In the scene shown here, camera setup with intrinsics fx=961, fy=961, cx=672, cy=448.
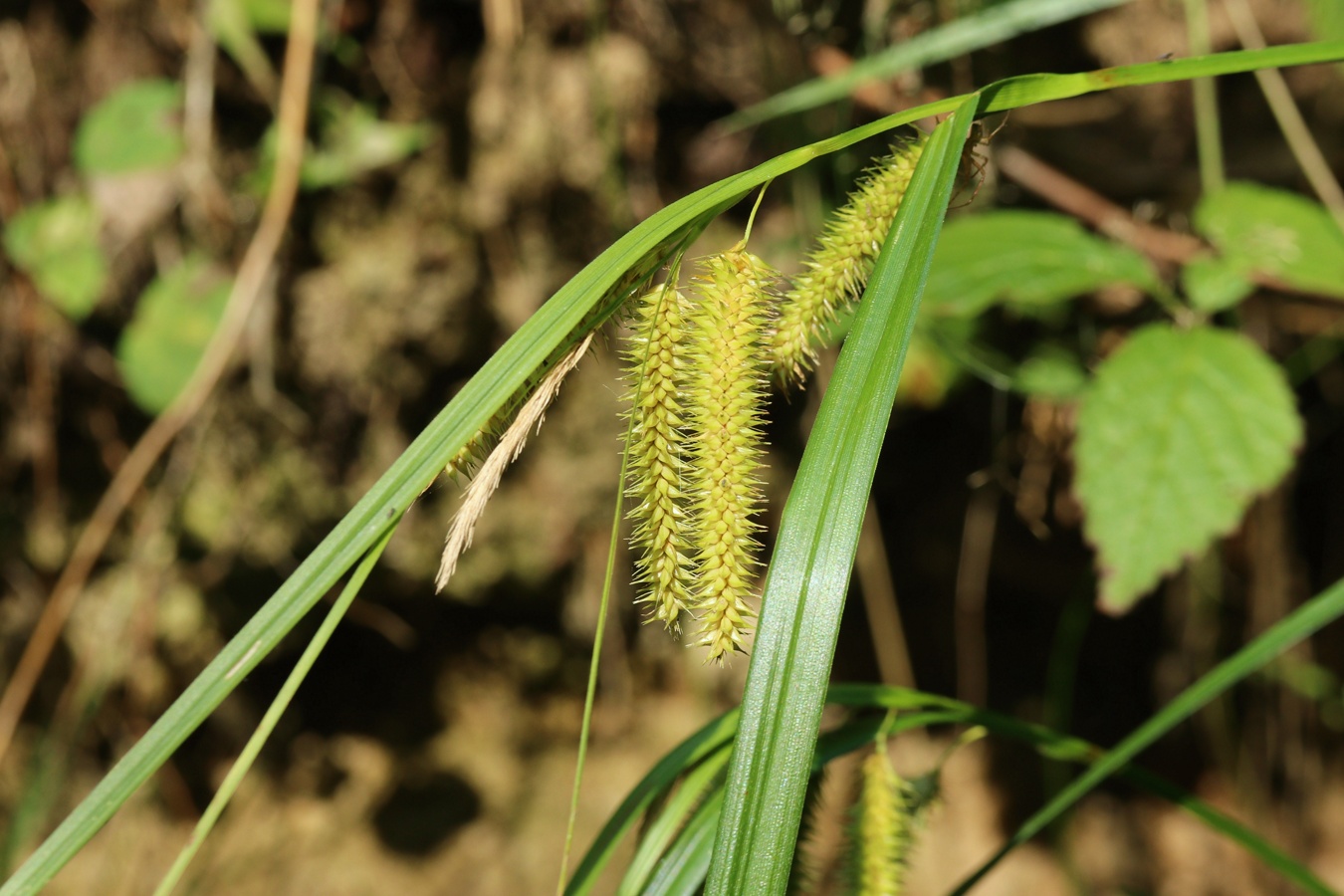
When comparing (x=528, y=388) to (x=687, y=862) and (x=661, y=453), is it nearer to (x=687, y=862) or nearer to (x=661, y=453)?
(x=661, y=453)

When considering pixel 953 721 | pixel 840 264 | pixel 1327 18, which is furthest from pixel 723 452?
pixel 1327 18

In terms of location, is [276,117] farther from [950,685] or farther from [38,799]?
[950,685]

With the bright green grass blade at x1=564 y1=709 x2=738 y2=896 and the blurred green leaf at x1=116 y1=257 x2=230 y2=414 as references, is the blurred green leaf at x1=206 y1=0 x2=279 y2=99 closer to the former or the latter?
the blurred green leaf at x1=116 y1=257 x2=230 y2=414

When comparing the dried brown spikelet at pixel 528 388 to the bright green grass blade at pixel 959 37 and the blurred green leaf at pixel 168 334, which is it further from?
the blurred green leaf at pixel 168 334

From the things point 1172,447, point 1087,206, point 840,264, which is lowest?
point 840,264

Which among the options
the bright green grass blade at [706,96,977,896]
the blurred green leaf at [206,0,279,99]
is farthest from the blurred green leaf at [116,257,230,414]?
the bright green grass blade at [706,96,977,896]
